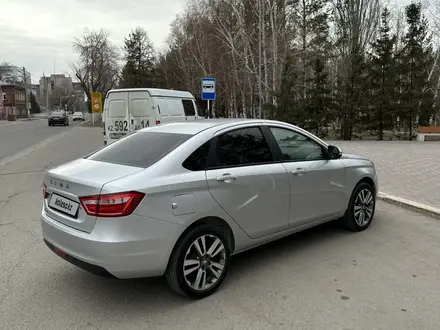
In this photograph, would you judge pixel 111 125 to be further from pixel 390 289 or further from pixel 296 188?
pixel 390 289

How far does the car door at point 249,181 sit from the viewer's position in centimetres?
355

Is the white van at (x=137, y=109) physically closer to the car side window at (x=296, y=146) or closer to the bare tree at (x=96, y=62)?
the car side window at (x=296, y=146)

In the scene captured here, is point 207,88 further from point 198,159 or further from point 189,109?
point 198,159

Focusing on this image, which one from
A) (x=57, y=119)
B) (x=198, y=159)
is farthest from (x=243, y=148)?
(x=57, y=119)

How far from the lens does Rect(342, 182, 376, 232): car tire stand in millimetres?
5090

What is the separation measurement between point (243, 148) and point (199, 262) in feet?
4.07

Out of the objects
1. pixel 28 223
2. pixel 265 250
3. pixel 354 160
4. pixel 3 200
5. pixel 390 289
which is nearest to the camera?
pixel 390 289

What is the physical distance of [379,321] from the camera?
9.92 feet

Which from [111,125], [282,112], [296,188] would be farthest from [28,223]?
[282,112]

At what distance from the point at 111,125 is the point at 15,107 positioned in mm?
75563

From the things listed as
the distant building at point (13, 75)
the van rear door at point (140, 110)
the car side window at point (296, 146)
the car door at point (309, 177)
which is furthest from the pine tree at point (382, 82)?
the distant building at point (13, 75)

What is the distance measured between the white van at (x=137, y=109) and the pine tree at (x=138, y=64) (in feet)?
104

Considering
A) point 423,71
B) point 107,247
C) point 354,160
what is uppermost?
point 423,71

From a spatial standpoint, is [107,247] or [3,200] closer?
[107,247]
